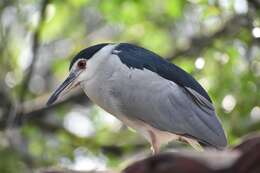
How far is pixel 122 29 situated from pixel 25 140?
2111mm

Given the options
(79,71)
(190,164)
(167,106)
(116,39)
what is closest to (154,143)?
(167,106)

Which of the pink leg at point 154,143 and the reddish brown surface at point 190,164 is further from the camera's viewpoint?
the pink leg at point 154,143

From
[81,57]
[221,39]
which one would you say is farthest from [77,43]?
[81,57]

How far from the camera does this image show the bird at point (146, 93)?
435 cm

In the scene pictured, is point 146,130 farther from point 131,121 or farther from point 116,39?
point 116,39

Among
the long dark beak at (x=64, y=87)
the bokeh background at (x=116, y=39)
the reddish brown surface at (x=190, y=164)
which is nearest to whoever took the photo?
the reddish brown surface at (x=190, y=164)

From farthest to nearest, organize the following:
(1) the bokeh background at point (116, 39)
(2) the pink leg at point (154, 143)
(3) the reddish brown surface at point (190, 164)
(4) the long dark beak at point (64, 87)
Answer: (1) the bokeh background at point (116, 39) → (4) the long dark beak at point (64, 87) → (2) the pink leg at point (154, 143) → (3) the reddish brown surface at point (190, 164)

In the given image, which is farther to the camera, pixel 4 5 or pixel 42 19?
pixel 4 5

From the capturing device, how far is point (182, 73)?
4.39 meters

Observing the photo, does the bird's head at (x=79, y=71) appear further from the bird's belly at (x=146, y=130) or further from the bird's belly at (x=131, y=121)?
the bird's belly at (x=146, y=130)

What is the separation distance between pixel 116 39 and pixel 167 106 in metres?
4.46

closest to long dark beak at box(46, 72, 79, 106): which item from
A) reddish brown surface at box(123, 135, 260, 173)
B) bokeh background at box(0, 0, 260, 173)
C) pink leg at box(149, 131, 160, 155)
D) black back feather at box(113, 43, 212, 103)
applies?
black back feather at box(113, 43, 212, 103)

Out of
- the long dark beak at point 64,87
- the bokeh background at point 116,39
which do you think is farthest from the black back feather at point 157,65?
the bokeh background at point 116,39

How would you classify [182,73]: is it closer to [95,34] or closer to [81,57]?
[81,57]
